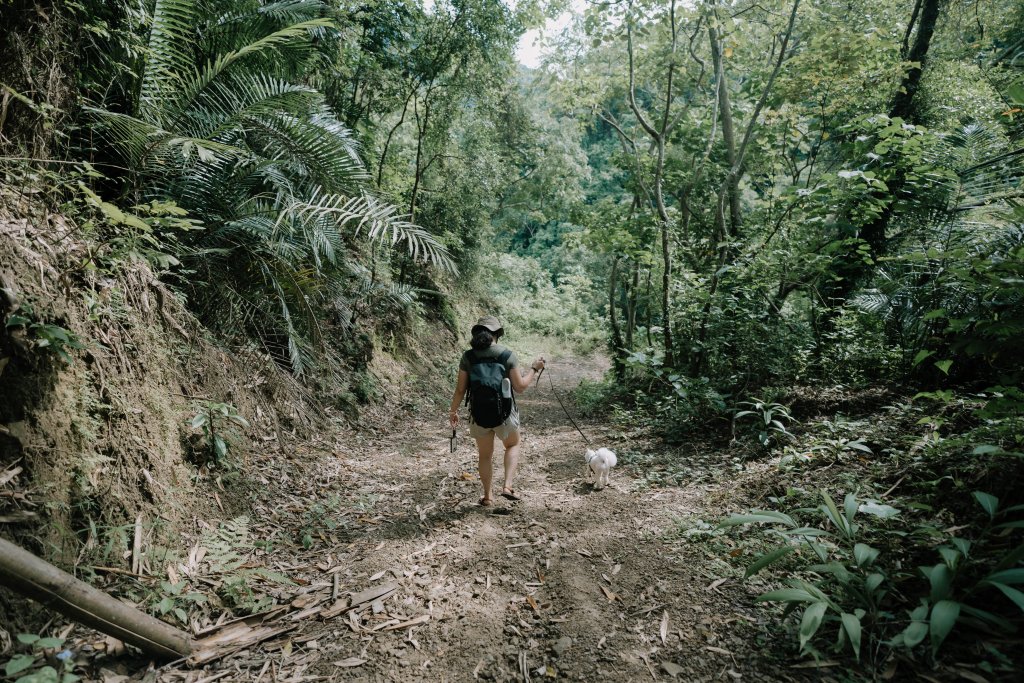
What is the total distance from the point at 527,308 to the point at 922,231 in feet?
56.8

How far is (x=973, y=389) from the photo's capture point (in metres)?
4.25

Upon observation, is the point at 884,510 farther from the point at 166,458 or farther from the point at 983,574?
the point at 166,458

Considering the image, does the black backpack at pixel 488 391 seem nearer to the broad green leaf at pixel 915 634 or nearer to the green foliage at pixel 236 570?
the green foliage at pixel 236 570

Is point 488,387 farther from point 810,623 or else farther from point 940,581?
point 940,581

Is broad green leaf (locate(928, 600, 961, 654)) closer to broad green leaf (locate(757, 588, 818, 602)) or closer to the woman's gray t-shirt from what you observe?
broad green leaf (locate(757, 588, 818, 602))

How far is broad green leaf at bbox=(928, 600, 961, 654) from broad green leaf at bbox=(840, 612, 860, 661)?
0.82ft

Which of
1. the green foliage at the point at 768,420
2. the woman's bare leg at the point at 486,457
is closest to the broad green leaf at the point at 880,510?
the green foliage at the point at 768,420

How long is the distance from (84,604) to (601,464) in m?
3.75

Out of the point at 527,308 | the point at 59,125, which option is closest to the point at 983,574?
the point at 59,125

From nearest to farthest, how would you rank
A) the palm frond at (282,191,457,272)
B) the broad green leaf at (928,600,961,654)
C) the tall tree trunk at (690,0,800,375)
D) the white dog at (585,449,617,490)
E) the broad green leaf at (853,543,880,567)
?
the broad green leaf at (928,600,961,654), the broad green leaf at (853,543,880,567), the white dog at (585,449,617,490), the palm frond at (282,191,457,272), the tall tree trunk at (690,0,800,375)

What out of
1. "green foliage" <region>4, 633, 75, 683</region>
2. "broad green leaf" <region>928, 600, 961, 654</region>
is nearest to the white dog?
"broad green leaf" <region>928, 600, 961, 654</region>

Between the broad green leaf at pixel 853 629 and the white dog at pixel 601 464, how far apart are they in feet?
8.22

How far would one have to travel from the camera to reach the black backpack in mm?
4156

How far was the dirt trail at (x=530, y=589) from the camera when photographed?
254 centimetres
